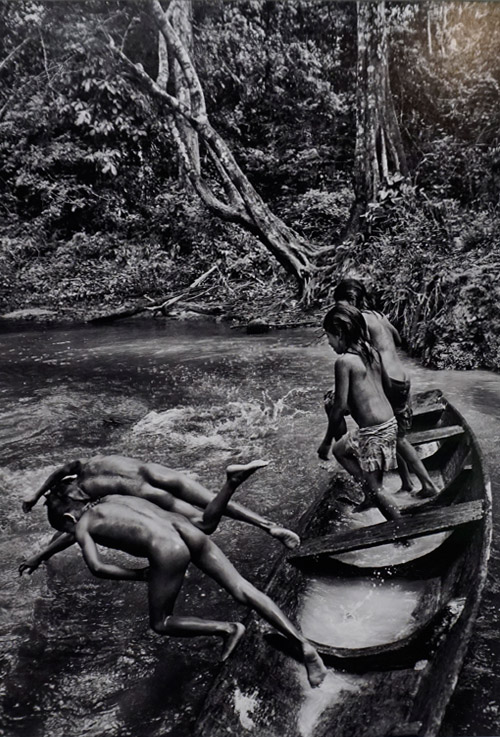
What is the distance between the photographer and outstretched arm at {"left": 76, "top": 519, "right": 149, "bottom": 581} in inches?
69.6

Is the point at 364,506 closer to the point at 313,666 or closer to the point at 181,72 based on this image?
the point at 313,666

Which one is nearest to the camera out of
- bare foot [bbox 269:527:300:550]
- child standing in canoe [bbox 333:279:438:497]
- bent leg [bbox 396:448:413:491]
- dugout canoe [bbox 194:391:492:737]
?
dugout canoe [bbox 194:391:492:737]

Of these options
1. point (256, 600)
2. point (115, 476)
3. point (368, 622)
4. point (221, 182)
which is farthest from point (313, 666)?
point (221, 182)

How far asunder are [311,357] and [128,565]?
278 cm

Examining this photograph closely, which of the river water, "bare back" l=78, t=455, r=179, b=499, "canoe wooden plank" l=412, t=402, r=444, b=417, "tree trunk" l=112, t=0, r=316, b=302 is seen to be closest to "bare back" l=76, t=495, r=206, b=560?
"bare back" l=78, t=455, r=179, b=499

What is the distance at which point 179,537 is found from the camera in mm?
1832

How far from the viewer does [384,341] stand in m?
2.90

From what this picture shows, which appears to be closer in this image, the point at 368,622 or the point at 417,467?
the point at 368,622

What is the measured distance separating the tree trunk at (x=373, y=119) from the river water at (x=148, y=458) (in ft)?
5.27

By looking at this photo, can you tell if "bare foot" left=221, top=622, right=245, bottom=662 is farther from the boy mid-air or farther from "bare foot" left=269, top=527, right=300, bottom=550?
"bare foot" left=269, top=527, right=300, bottom=550

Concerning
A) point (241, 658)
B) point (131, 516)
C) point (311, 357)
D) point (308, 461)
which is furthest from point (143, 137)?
point (241, 658)

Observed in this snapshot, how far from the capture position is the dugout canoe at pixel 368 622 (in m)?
1.65

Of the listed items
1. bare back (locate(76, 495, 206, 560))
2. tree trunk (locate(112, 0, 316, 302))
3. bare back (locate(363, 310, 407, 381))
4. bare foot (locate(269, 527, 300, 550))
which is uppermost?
tree trunk (locate(112, 0, 316, 302))

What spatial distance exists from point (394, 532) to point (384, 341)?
103 cm
